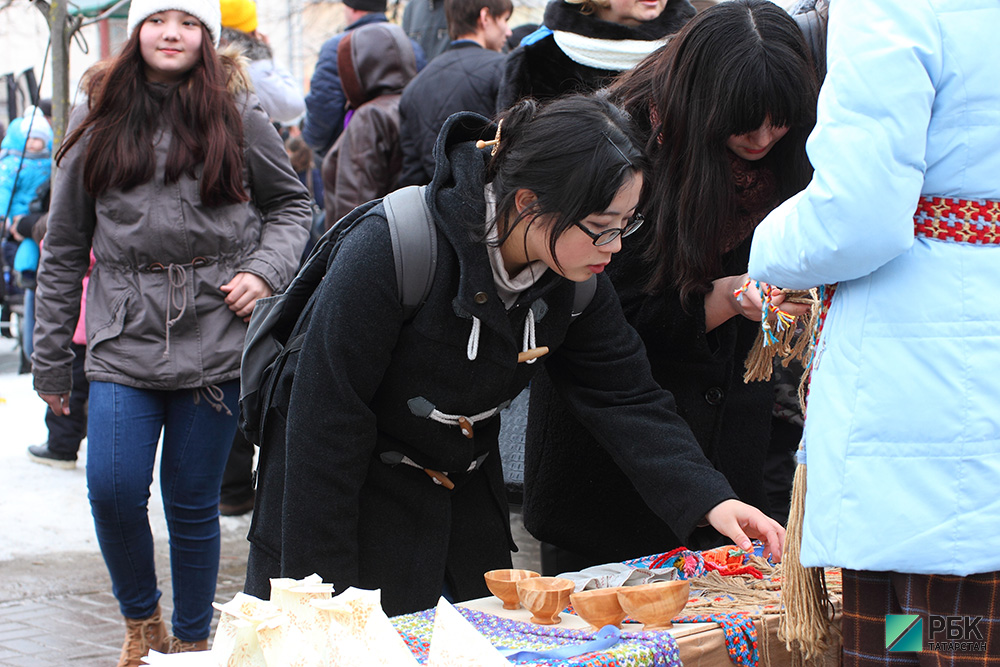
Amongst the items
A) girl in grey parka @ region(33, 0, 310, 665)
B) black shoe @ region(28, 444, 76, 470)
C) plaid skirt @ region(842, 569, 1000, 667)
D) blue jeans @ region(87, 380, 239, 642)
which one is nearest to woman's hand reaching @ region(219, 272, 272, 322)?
girl in grey parka @ region(33, 0, 310, 665)

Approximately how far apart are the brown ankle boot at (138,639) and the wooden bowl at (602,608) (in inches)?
66.2

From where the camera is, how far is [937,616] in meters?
1.57

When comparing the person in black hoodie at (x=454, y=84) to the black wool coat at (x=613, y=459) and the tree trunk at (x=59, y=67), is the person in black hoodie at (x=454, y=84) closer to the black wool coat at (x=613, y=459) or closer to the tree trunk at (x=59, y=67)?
the tree trunk at (x=59, y=67)

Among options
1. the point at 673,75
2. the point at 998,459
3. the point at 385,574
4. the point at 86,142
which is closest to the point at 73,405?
the point at 86,142

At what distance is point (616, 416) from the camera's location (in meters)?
2.23

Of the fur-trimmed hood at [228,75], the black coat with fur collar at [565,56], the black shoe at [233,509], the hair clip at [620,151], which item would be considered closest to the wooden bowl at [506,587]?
the hair clip at [620,151]

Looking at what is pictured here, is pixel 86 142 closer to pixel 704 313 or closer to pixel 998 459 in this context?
pixel 704 313

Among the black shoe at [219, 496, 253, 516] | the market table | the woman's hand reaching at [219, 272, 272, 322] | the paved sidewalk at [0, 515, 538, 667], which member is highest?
the woman's hand reaching at [219, 272, 272, 322]

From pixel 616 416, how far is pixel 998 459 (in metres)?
0.84

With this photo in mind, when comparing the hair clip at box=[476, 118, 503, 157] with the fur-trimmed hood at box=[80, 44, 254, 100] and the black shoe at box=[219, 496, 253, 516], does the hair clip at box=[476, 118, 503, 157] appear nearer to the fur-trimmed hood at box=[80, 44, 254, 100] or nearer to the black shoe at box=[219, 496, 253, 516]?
the fur-trimmed hood at box=[80, 44, 254, 100]

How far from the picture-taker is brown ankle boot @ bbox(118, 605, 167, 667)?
309 centimetres

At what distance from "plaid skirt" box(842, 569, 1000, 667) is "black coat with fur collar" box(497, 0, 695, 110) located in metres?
1.68

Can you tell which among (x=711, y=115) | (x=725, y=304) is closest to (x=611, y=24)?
(x=711, y=115)

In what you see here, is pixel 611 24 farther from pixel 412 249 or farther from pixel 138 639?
pixel 138 639
